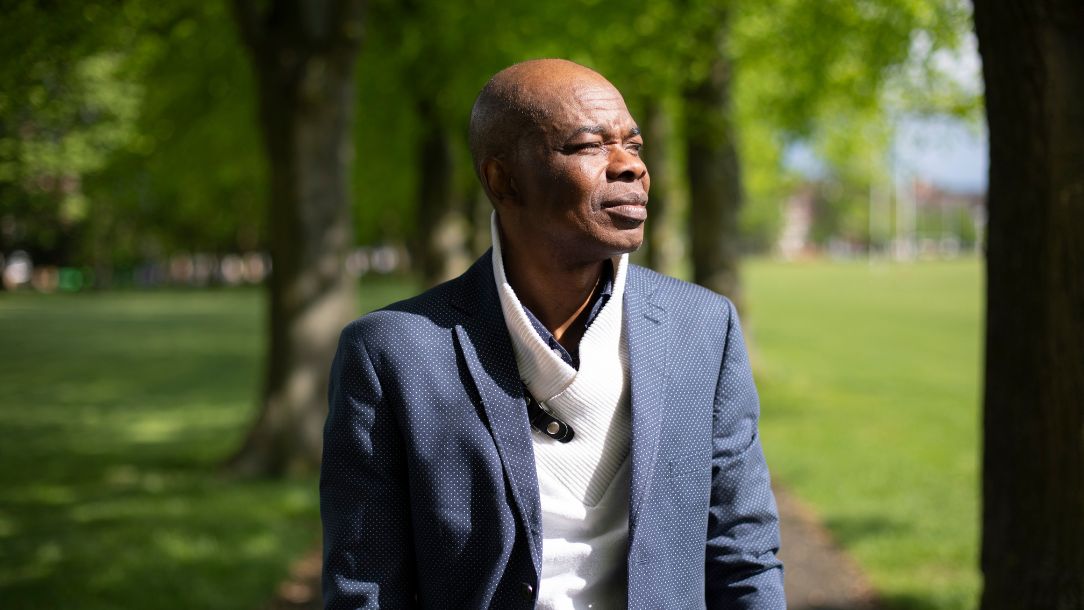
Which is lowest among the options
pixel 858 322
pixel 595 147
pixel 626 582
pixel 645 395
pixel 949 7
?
pixel 858 322

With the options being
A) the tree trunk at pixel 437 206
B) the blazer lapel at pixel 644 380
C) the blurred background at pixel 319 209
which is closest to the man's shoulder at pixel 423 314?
the blazer lapel at pixel 644 380

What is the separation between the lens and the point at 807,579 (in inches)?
287

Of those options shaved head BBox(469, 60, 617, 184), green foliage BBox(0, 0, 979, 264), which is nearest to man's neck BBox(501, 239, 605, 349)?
shaved head BBox(469, 60, 617, 184)

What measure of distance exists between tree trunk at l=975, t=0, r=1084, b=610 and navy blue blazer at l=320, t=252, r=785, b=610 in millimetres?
2314

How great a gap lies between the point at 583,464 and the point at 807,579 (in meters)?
5.47

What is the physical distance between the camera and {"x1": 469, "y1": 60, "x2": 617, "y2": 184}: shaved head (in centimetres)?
219

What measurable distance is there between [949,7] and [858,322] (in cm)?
2359

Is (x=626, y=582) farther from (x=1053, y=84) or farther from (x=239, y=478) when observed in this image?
(x=239, y=478)

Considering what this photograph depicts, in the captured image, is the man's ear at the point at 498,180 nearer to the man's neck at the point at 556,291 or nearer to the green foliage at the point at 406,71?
the man's neck at the point at 556,291

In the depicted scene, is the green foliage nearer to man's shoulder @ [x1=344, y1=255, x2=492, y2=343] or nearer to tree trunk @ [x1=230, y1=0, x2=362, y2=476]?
tree trunk @ [x1=230, y1=0, x2=362, y2=476]

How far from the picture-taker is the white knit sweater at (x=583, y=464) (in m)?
2.24

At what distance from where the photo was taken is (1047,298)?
4.16 m

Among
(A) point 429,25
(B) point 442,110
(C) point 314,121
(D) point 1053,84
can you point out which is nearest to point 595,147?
(D) point 1053,84

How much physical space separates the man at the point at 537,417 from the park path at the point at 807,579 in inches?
180
